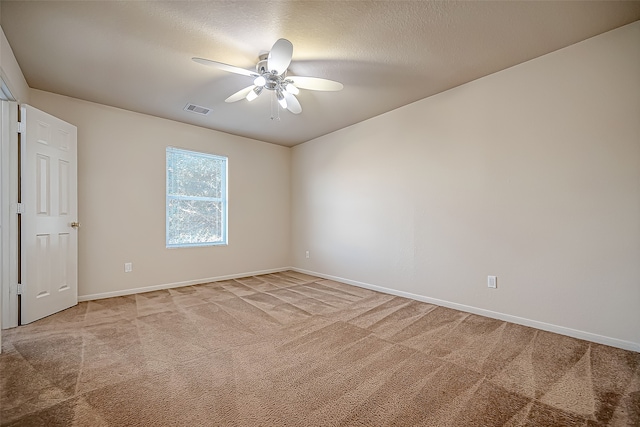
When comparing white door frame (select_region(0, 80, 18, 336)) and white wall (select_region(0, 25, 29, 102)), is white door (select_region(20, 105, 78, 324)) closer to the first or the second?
white door frame (select_region(0, 80, 18, 336))

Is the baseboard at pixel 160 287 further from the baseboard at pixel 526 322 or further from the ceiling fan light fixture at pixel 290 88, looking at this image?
the ceiling fan light fixture at pixel 290 88

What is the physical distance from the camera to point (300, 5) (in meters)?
A: 1.96

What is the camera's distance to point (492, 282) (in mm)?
2916

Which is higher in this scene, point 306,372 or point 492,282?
point 492,282

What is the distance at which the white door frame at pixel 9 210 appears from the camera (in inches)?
103

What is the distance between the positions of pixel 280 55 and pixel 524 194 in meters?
2.58

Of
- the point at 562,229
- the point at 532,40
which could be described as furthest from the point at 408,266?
the point at 532,40

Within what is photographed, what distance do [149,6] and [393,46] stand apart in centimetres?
190

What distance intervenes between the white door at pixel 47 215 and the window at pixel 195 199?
1.16 m

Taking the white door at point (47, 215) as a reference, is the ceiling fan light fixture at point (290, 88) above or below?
above

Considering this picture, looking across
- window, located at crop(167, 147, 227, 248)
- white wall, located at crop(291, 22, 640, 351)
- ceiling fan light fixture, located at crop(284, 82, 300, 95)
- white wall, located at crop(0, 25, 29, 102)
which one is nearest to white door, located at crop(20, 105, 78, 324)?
white wall, located at crop(0, 25, 29, 102)

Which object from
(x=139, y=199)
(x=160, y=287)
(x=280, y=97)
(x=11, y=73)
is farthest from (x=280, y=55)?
(x=160, y=287)

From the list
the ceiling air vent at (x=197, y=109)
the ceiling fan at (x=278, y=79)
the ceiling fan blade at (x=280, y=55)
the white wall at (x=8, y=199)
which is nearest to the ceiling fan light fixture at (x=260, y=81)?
the ceiling fan at (x=278, y=79)

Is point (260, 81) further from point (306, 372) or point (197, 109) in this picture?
point (306, 372)
